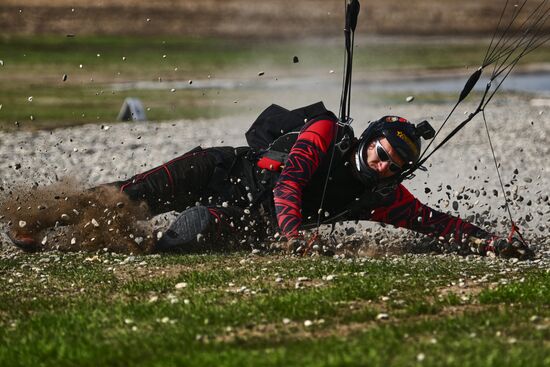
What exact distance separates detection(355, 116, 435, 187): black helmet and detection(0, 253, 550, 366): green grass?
112cm

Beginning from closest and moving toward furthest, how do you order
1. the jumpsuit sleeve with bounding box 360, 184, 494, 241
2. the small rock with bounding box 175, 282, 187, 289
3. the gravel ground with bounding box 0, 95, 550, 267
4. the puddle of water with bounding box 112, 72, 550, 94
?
the small rock with bounding box 175, 282, 187, 289
the jumpsuit sleeve with bounding box 360, 184, 494, 241
the gravel ground with bounding box 0, 95, 550, 267
the puddle of water with bounding box 112, 72, 550, 94

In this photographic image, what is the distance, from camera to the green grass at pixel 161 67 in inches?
1198

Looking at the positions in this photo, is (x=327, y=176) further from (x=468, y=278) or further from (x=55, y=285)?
(x=55, y=285)

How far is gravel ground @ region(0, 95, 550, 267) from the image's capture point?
47.9 ft

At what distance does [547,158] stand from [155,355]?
14.2 m

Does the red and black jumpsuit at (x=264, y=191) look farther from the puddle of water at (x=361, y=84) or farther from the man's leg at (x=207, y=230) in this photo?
the puddle of water at (x=361, y=84)

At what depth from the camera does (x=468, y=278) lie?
406 inches

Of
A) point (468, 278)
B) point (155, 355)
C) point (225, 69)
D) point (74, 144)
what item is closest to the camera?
point (155, 355)

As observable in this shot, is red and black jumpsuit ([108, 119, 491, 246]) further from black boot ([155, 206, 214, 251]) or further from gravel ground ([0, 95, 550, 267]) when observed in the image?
gravel ground ([0, 95, 550, 267])

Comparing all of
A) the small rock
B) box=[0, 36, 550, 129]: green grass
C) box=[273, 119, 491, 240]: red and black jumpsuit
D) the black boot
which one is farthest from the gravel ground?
the small rock

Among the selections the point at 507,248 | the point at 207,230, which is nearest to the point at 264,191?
the point at 207,230

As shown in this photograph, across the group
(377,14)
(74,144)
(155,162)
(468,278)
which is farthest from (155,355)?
(377,14)

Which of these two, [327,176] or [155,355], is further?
[327,176]

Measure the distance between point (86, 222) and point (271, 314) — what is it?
4.95m
